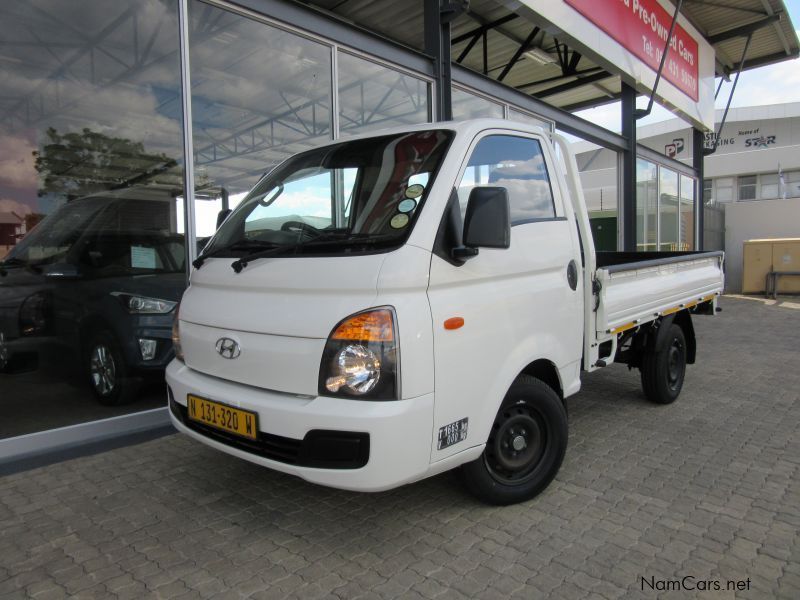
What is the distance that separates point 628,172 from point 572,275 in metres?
8.28

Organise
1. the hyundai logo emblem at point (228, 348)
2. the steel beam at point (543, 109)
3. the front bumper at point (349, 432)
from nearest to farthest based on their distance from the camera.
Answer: the front bumper at point (349, 432)
the hyundai logo emblem at point (228, 348)
the steel beam at point (543, 109)

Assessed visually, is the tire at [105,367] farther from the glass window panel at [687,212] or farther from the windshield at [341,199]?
Result: the glass window panel at [687,212]

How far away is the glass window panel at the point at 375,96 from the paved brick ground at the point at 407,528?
4030mm

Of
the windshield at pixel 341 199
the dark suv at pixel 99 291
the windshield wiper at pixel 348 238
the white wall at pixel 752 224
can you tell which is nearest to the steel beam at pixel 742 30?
the white wall at pixel 752 224

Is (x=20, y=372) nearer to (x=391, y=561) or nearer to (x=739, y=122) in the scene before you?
(x=391, y=561)

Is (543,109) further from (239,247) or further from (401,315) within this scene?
(401,315)

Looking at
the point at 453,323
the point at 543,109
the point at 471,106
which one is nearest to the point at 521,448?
the point at 453,323

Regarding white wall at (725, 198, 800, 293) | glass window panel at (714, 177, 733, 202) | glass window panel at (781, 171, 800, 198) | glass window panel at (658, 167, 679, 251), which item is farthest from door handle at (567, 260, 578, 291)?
glass window panel at (714, 177, 733, 202)

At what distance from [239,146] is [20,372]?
10.5 ft

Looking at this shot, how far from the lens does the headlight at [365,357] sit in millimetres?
2217

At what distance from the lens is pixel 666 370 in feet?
15.3

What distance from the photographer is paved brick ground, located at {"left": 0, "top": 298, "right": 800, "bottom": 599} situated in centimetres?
231

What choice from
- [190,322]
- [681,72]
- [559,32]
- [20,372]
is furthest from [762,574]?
[681,72]

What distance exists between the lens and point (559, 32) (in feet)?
24.3
